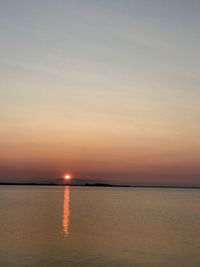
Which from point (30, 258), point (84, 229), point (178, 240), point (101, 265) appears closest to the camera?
point (101, 265)

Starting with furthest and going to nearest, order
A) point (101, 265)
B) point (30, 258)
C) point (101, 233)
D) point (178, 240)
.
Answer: point (101, 233) < point (178, 240) < point (30, 258) < point (101, 265)

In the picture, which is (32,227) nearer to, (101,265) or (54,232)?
(54,232)

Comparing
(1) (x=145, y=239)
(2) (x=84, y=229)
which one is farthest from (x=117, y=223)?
(1) (x=145, y=239)

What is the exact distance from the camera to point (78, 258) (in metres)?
32.7

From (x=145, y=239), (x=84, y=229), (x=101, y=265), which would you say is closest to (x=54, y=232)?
(x=84, y=229)

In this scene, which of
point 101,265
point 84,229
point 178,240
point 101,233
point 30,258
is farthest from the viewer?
point 84,229

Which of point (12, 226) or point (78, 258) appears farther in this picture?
point (12, 226)

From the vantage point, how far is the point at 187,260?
32188mm

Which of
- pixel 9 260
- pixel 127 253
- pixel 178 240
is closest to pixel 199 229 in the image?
pixel 178 240

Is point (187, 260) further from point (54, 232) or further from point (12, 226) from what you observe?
point (12, 226)

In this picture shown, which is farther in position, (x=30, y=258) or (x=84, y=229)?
(x=84, y=229)

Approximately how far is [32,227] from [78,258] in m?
20.8

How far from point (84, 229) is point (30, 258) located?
66.3 ft

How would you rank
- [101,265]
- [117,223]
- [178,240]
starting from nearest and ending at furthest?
1. [101,265]
2. [178,240]
3. [117,223]
